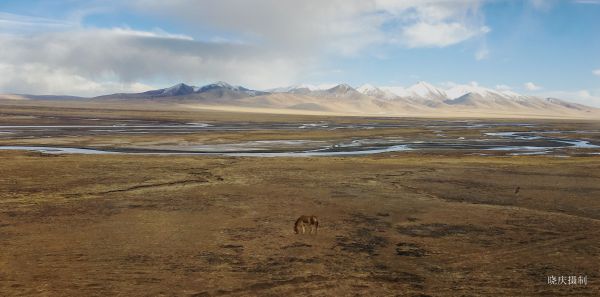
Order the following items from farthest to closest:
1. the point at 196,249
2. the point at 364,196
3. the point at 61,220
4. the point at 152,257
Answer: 1. the point at 364,196
2. the point at 61,220
3. the point at 196,249
4. the point at 152,257

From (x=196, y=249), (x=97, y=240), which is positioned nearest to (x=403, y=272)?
(x=196, y=249)

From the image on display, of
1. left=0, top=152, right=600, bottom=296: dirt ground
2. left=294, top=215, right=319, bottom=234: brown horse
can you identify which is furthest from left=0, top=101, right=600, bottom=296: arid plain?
left=294, top=215, right=319, bottom=234: brown horse

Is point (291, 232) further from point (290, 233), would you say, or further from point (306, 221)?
point (306, 221)

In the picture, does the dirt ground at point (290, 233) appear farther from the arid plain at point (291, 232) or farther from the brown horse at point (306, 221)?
the brown horse at point (306, 221)

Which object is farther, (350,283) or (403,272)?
(403,272)

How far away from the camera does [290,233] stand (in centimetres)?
1416

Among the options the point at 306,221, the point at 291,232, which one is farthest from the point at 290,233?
the point at 306,221

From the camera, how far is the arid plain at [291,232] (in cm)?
991

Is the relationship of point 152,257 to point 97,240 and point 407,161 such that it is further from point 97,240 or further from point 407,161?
point 407,161

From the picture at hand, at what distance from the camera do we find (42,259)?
11.2 meters

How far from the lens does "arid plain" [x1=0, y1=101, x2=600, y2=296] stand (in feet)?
32.5

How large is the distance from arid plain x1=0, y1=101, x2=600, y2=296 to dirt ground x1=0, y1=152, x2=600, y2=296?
0.06 m

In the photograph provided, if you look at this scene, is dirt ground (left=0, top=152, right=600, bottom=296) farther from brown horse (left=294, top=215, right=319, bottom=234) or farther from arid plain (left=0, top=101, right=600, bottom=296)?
brown horse (left=294, top=215, right=319, bottom=234)

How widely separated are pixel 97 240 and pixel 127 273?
A: 10.5ft
